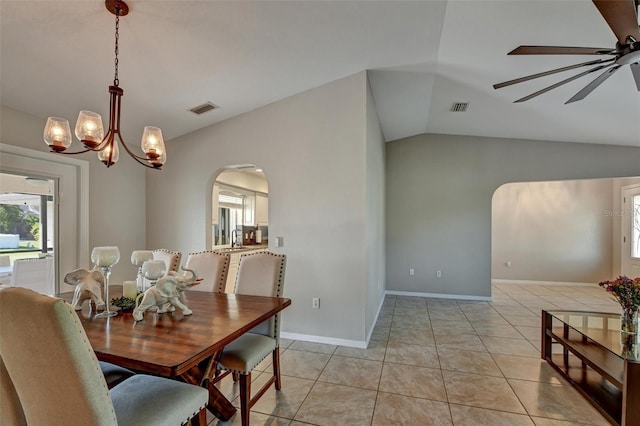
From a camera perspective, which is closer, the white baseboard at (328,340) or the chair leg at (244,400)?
the chair leg at (244,400)

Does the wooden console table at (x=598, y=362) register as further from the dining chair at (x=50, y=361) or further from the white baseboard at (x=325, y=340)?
the dining chair at (x=50, y=361)

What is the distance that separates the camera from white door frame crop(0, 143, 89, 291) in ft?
9.29

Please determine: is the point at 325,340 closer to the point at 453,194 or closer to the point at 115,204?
the point at 115,204

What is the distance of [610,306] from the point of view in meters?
4.67

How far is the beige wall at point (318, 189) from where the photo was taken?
313cm

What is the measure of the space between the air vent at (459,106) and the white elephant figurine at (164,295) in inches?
159

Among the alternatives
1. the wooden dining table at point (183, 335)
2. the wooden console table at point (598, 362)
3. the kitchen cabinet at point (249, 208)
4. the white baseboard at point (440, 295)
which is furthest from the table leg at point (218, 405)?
the kitchen cabinet at point (249, 208)

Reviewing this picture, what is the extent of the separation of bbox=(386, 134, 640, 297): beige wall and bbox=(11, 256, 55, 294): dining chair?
4.96 m

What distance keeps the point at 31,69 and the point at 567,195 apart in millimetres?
8645

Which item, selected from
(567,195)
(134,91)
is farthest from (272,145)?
(567,195)

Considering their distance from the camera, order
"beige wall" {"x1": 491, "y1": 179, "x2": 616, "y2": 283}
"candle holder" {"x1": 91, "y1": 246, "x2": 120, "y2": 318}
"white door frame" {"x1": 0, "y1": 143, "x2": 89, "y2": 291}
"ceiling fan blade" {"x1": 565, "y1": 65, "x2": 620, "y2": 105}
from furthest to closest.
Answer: "beige wall" {"x1": 491, "y1": 179, "x2": 616, "y2": 283} < "white door frame" {"x1": 0, "y1": 143, "x2": 89, "y2": 291} < "ceiling fan blade" {"x1": 565, "y1": 65, "x2": 620, "y2": 105} < "candle holder" {"x1": 91, "y1": 246, "x2": 120, "y2": 318}

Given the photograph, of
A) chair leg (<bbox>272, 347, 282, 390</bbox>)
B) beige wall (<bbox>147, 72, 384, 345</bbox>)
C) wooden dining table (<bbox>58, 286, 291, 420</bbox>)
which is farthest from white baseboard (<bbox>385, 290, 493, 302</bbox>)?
wooden dining table (<bbox>58, 286, 291, 420</bbox>)

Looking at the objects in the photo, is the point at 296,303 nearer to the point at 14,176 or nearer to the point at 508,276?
the point at 14,176

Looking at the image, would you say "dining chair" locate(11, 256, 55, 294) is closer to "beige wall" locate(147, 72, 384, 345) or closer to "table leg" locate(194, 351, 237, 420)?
"beige wall" locate(147, 72, 384, 345)
